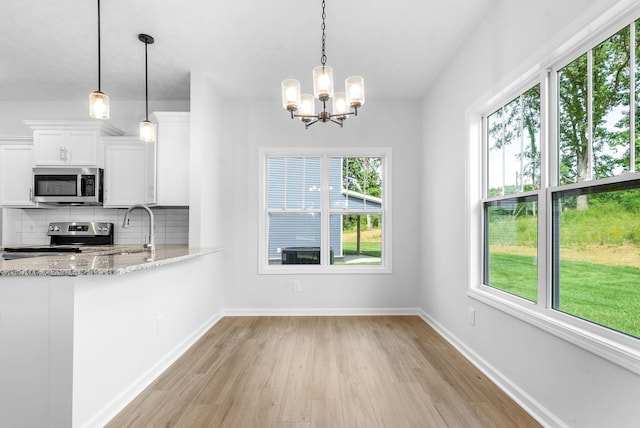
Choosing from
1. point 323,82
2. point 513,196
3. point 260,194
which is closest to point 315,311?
point 260,194

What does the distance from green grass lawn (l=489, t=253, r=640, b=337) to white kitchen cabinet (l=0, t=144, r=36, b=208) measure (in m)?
5.46

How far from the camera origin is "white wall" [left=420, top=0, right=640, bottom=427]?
5.52 feet

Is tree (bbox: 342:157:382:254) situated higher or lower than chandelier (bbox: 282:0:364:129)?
lower

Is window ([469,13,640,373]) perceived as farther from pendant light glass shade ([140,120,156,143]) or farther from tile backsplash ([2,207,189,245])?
tile backsplash ([2,207,189,245])

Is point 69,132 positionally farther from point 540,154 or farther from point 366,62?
point 540,154

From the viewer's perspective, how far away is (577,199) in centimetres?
190

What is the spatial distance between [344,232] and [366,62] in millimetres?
2136

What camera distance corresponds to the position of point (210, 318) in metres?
4.00

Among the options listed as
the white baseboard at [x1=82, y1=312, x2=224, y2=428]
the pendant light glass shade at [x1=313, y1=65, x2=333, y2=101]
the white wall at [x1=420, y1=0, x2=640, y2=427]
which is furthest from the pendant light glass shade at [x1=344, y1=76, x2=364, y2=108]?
the white baseboard at [x1=82, y1=312, x2=224, y2=428]

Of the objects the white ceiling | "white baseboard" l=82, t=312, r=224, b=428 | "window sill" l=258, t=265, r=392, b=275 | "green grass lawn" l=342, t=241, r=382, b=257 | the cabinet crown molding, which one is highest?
the white ceiling

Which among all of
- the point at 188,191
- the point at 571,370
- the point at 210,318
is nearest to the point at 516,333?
the point at 571,370

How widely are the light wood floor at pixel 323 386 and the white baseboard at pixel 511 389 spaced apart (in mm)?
47

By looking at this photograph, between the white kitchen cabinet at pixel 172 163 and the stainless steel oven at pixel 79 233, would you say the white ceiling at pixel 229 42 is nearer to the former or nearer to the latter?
the white kitchen cabinet at pixel 172 163

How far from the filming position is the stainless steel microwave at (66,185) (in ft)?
13.4
